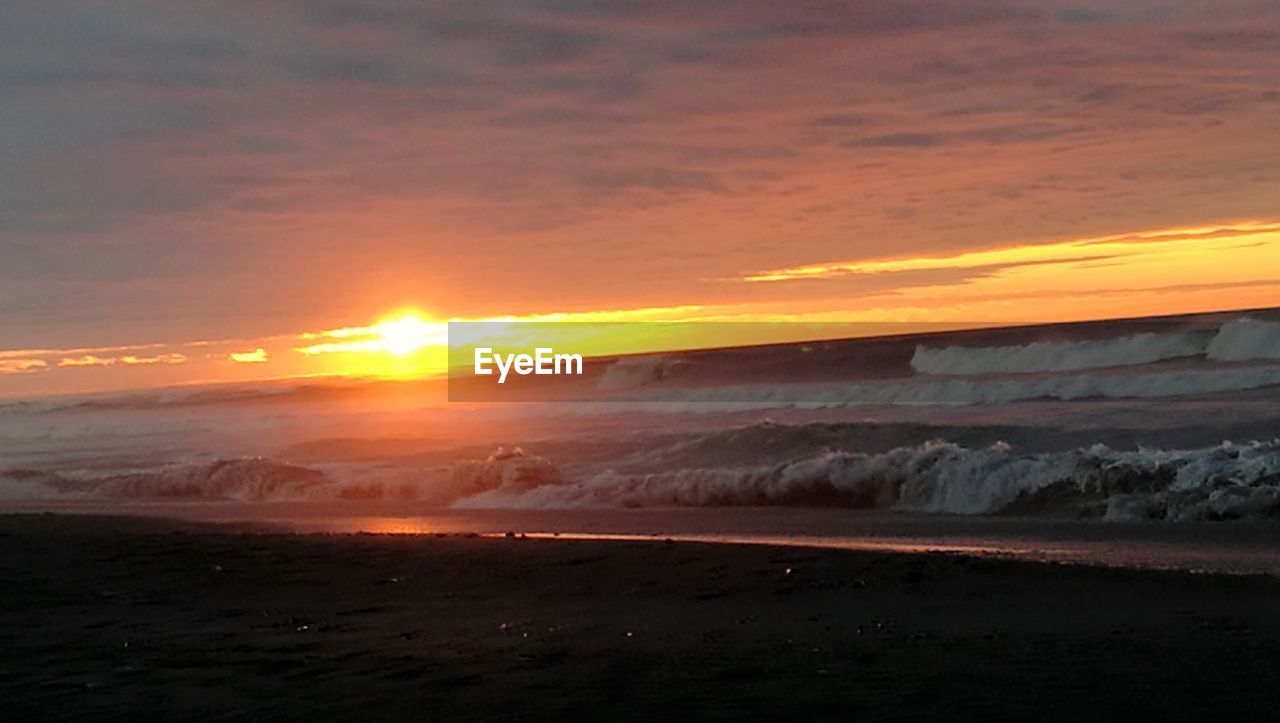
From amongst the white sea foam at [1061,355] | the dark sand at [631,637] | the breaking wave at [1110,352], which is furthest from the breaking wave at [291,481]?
the white sea foam at [1061,355]

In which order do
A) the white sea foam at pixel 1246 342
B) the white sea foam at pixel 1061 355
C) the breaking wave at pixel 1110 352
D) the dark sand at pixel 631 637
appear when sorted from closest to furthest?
the dark sand at pixel 631 637
the white sea foam at pixel 1246 342
the breaking wave at pixel 1110 352
the white sea foam at pixel 1061 355

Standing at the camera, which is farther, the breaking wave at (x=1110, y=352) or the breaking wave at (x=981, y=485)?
the breaking wave at (x=1110, y=352)

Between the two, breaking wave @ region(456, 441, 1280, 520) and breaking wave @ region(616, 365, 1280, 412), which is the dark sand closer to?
breaking wave @ region(456, 441, 1280, 520)

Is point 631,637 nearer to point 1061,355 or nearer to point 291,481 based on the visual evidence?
point 291,481

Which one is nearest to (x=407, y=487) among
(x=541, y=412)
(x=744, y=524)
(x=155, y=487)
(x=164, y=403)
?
(x=155, y=487)

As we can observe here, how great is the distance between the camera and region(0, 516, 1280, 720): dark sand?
575 centimetres

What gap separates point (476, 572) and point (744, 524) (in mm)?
5046

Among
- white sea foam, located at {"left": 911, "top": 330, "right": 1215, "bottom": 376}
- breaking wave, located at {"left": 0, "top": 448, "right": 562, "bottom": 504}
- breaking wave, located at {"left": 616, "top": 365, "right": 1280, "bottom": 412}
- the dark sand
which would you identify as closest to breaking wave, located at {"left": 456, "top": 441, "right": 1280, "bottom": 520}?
breaking wave, located at {"left": 0, "top": 448, "right": 562, "bottom": 504}

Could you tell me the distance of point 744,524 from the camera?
48.8 ft

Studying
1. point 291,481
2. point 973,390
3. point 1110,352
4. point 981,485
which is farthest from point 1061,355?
point 981,485

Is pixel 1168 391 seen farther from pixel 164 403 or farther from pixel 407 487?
pixel 164 403

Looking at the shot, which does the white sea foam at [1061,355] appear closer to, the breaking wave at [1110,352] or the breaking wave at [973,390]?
the breaking wave at [1110,352]

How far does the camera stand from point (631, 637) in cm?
739

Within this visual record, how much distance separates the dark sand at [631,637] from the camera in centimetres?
575
